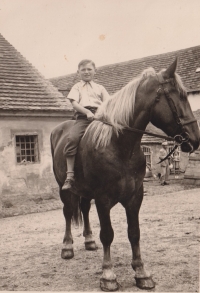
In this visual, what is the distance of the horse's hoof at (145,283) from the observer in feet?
13.2

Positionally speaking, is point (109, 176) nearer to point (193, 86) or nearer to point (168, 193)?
point (168, 193)

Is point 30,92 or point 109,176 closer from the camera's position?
point 109,176

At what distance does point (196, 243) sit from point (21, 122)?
759 cm

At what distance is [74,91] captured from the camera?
4.79 metres

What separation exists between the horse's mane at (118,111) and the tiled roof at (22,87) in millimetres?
7515

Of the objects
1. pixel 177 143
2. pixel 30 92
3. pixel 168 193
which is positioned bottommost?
pixel 168 193

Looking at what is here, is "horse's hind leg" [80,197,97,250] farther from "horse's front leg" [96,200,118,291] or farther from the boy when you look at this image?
"horse's front leg" [96,200,118,291]

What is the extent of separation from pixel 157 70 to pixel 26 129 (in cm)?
1014

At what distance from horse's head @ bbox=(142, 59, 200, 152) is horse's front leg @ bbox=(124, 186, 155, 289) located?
94 cm

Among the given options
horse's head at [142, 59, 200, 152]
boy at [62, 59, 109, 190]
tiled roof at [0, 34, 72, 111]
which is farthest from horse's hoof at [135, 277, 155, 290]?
tiled roof at [0, 34, 72, 111]

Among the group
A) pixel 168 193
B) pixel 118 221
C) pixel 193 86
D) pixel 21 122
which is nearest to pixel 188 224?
pixel 118 221

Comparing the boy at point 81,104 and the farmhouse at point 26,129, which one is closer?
the boy at point 81,104

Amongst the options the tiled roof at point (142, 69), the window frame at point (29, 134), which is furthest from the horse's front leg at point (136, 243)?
the tiled roof at point (142, 69)

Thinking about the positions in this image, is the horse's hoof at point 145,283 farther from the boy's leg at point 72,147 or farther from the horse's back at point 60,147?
the horse's back at point 60,147
